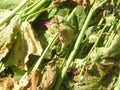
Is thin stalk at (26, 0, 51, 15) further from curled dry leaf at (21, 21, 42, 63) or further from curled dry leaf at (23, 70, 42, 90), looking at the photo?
curled dry leaf at (23, 70, 42, 90)

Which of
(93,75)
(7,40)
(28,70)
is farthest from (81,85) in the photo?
(7,40)

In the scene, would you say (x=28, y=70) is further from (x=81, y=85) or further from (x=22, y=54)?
(x=81, y=85)

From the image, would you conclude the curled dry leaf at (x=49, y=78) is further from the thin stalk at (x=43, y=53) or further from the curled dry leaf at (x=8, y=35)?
the curled dry leaf at (x=8, y=35)

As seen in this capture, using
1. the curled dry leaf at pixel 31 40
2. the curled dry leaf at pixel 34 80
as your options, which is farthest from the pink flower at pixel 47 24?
the curled dry leaf at pixel 34 80

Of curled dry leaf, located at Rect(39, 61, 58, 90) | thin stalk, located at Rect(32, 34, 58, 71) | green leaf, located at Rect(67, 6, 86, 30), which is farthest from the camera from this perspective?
green leaf, located at Rect(67, 6, 86, 30)

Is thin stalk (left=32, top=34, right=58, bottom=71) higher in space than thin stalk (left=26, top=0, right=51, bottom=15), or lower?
lower

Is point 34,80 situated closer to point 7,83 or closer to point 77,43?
point 7,83

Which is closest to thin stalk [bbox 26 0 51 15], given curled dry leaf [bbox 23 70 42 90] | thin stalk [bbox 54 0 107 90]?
thin stalk [bbox 54 0 107 90]
